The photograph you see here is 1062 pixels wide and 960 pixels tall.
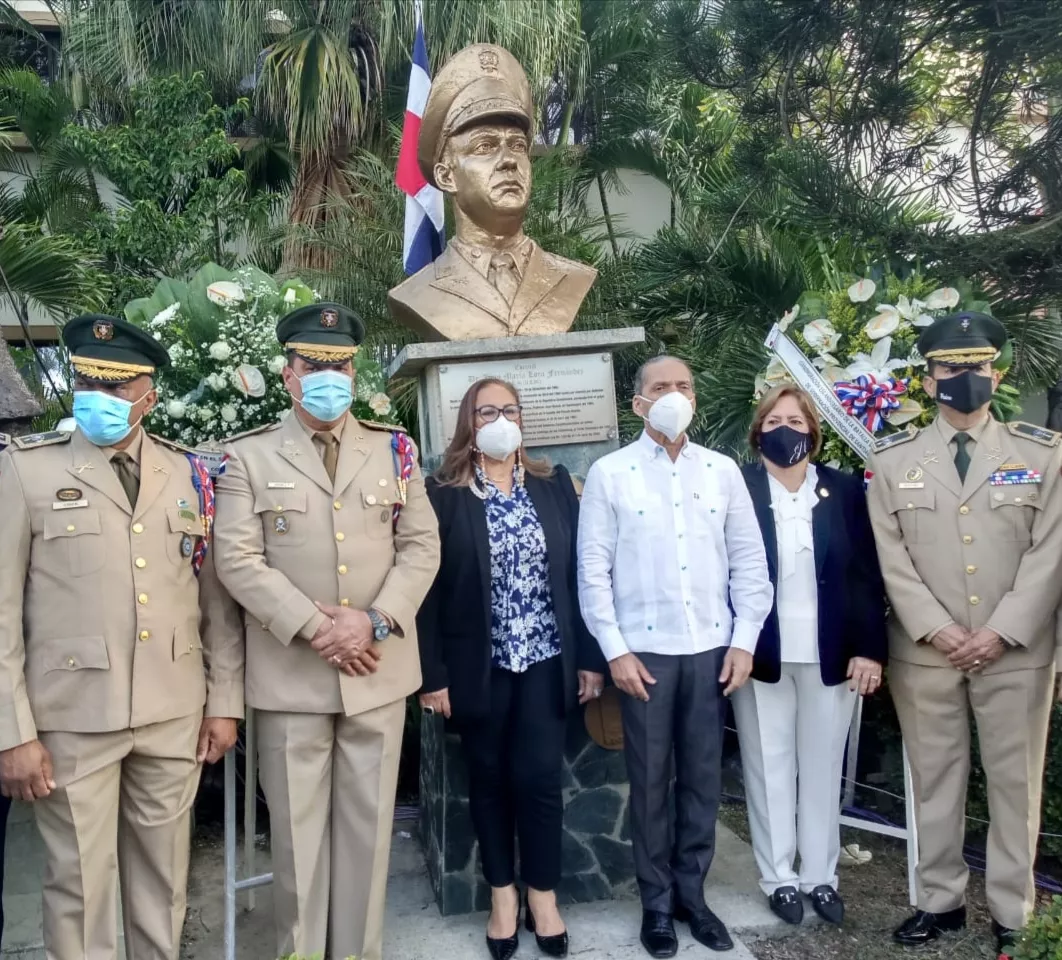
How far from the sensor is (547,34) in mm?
8938

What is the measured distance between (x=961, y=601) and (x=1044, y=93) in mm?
2223

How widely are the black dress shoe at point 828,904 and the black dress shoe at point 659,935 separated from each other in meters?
0.53

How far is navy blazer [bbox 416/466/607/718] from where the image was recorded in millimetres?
3043

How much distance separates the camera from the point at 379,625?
2.82 meters

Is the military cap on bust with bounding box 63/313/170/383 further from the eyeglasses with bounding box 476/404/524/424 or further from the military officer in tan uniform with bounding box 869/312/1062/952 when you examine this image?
the military officer in tan uniform with bounding box 869/312/1062/952

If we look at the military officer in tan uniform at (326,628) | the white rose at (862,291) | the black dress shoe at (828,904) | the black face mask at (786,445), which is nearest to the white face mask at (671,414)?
the black face mask at (786,445)

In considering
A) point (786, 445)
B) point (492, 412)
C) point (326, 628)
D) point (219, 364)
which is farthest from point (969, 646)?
point (219, 364)

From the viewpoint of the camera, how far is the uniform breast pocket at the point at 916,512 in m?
3.18

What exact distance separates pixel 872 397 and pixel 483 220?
166 cm

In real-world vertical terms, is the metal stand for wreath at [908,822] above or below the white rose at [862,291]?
below

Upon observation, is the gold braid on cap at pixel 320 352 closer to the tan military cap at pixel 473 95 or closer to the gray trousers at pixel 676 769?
the gray trousers at pixel 676 769

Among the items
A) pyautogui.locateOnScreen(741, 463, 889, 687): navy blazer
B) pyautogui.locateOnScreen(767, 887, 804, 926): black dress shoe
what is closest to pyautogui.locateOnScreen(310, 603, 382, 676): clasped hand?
pyautogui.locateOnScreen(741, 463, 889, 687): navy blazer

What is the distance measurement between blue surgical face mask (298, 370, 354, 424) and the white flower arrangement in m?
0.76

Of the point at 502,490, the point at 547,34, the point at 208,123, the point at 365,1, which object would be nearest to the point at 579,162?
the point at 547,34
